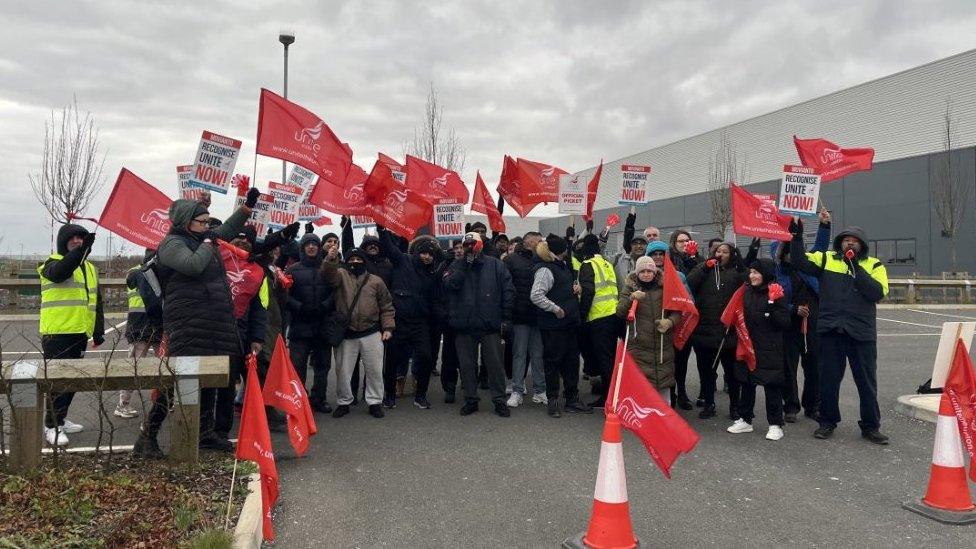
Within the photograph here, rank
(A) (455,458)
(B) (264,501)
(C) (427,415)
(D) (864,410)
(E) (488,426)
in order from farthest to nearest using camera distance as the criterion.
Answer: (C) (427,415) < (E) (488,426) < (D) (864,410) < (A) (455,458) < (B) (264,501)

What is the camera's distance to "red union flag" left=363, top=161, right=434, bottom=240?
8805mm

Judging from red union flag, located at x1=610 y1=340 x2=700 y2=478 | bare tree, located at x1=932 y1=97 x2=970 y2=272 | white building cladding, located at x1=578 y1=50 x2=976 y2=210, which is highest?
white building cladding, located at x1=578 y1=50 x2=976 y2=210

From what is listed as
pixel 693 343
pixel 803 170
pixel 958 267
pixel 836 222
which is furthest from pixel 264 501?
pixel 836 222

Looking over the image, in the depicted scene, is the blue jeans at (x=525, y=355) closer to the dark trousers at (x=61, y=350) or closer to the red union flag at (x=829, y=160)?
the red union flag at (x=829, y=160)

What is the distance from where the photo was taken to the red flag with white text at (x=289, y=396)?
5188 mm

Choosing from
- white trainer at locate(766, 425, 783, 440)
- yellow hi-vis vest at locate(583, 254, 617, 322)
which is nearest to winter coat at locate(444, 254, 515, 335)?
yellow hi-vis vest at locate(583, 254, 617, 322)

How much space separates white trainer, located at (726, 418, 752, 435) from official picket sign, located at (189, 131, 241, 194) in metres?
6.08

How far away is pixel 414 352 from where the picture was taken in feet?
27.3

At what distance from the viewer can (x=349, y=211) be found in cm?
1006

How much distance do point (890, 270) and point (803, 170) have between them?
1177 inches

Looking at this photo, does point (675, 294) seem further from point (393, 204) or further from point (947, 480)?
point (393, 204)

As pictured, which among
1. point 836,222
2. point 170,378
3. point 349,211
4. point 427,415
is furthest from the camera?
point 836,222

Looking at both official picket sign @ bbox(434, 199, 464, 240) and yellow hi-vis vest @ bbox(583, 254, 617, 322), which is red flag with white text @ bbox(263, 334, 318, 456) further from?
official picket sign @ bbox(434, 199, 464, 240)

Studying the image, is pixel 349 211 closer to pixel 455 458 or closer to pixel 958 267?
pixel 455 458
